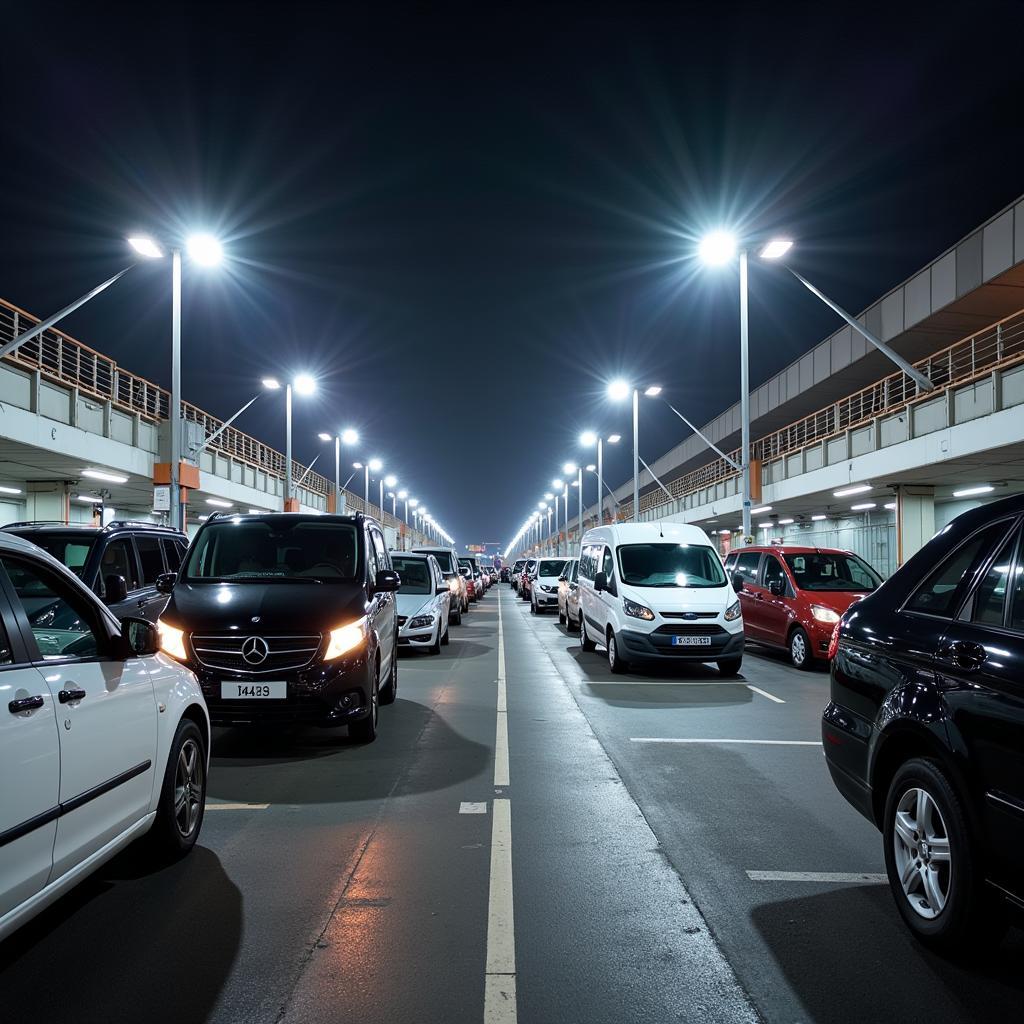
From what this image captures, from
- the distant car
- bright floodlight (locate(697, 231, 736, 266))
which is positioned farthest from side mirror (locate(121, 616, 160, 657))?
bright floodlight (locate(697, 231, 736, 266))

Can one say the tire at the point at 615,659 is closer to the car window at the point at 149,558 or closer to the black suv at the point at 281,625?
the black suv at the point at 281,625

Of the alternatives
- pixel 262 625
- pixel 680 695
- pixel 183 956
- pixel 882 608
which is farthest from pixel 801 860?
pixel 680 695

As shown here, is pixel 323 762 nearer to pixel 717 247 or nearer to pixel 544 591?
pixel 717 247

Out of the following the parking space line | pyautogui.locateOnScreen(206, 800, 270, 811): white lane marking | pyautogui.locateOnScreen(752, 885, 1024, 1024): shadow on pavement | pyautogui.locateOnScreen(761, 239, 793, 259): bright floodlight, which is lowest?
pyautogui.locateOnScreen(206, 800, 270, 811): white lane marking

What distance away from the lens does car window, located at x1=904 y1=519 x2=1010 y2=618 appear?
3.64 meters

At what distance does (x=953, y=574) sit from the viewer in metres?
3.81

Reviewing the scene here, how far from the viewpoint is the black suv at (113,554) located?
Result: 9719 millimetres

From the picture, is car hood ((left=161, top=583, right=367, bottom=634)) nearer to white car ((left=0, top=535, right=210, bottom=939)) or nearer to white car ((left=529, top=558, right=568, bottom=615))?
white car ((left=0, top=535, right=210, bottom=939))

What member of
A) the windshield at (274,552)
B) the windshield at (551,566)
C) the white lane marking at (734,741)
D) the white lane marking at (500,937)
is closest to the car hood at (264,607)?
the windshield at (274,552)

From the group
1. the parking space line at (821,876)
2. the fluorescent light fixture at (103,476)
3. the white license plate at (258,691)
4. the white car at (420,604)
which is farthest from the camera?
the fluorescent light fixture at (103,476)

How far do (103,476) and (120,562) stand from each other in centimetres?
1467

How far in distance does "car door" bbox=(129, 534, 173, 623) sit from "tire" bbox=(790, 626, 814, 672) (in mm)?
9218

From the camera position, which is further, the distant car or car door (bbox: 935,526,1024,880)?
the distant car

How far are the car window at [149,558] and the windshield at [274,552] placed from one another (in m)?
2.34
